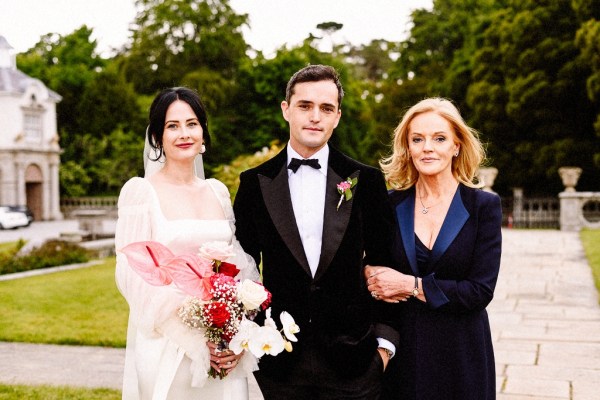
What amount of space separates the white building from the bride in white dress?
123 feet

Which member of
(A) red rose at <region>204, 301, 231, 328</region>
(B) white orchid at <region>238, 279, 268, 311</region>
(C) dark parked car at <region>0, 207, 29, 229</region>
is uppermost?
(B) white orchid at <region>238, 279, 268, 311</region>

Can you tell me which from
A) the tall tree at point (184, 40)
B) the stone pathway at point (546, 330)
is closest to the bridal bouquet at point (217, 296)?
the stone pathway at point (546, 330)

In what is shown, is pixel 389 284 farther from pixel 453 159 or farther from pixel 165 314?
pixel 165 314

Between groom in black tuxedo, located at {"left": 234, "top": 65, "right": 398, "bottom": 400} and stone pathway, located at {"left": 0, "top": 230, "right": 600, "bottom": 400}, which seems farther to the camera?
stone pathway, located at {"left": 0, "top": 230, "right": 600, "bottom": 400}

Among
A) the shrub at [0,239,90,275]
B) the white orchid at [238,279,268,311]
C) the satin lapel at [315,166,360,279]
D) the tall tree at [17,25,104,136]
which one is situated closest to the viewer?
the white orchid at [238,279,268,311]

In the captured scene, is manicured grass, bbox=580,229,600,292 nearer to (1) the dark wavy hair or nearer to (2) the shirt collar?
(2) the shirt collar

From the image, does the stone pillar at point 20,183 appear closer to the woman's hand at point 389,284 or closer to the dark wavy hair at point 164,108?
the dark wavy hair at point 164,108

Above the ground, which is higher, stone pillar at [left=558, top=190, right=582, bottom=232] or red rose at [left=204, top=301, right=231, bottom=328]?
red rose at [left=204, top=301, right=231, bottom=328]

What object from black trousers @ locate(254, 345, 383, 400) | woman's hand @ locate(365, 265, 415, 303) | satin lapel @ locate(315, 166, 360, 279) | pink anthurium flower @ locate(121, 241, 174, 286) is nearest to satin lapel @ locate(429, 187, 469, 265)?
woman's hand @ locate(365, 265, 415, 303)

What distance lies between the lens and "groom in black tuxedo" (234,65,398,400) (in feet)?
10.3

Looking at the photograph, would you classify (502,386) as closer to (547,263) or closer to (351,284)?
(351,284)

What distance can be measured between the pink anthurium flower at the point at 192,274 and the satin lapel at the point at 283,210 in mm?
367

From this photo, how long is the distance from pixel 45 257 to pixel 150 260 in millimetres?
13068

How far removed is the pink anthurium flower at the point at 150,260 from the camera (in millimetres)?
3029
